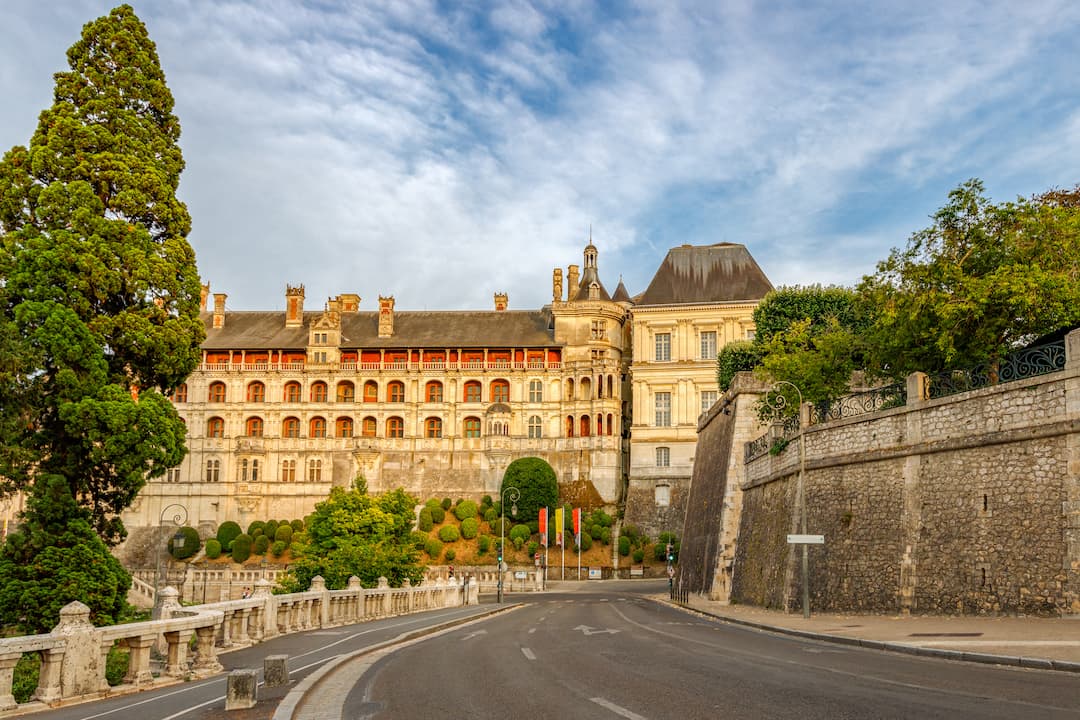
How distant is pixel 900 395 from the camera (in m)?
29.7

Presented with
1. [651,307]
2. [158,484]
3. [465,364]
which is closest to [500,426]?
[465,364]

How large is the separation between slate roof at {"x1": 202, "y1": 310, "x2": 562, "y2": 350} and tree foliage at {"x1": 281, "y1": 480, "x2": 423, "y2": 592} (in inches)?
1883

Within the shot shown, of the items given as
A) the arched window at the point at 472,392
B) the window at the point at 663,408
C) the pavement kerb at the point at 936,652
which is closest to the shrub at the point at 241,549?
the arched window at the point at 472,392

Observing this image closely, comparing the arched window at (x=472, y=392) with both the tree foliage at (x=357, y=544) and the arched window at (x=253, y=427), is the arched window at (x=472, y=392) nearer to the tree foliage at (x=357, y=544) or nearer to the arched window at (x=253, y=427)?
the arched window at (x=253, y=427)

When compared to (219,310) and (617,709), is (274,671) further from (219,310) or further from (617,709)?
(219,310)

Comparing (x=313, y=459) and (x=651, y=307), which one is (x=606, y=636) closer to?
(x=651, y=307)

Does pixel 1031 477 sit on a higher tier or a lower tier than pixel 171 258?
lower

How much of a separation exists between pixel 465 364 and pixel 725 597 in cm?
5194

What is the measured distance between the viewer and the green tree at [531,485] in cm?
8056

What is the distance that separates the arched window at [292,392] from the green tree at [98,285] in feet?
214

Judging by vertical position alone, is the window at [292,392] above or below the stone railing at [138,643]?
above

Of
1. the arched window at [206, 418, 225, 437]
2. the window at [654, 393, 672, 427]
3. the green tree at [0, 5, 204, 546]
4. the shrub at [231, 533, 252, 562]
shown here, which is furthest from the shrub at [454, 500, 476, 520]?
the green tree at [0, 5, 204, 546]

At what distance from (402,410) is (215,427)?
62.2ft

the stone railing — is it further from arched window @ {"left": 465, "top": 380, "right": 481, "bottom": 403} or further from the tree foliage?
arched window @ {"left": 465, "top": 380, "right": 481, "bottom": 403}
